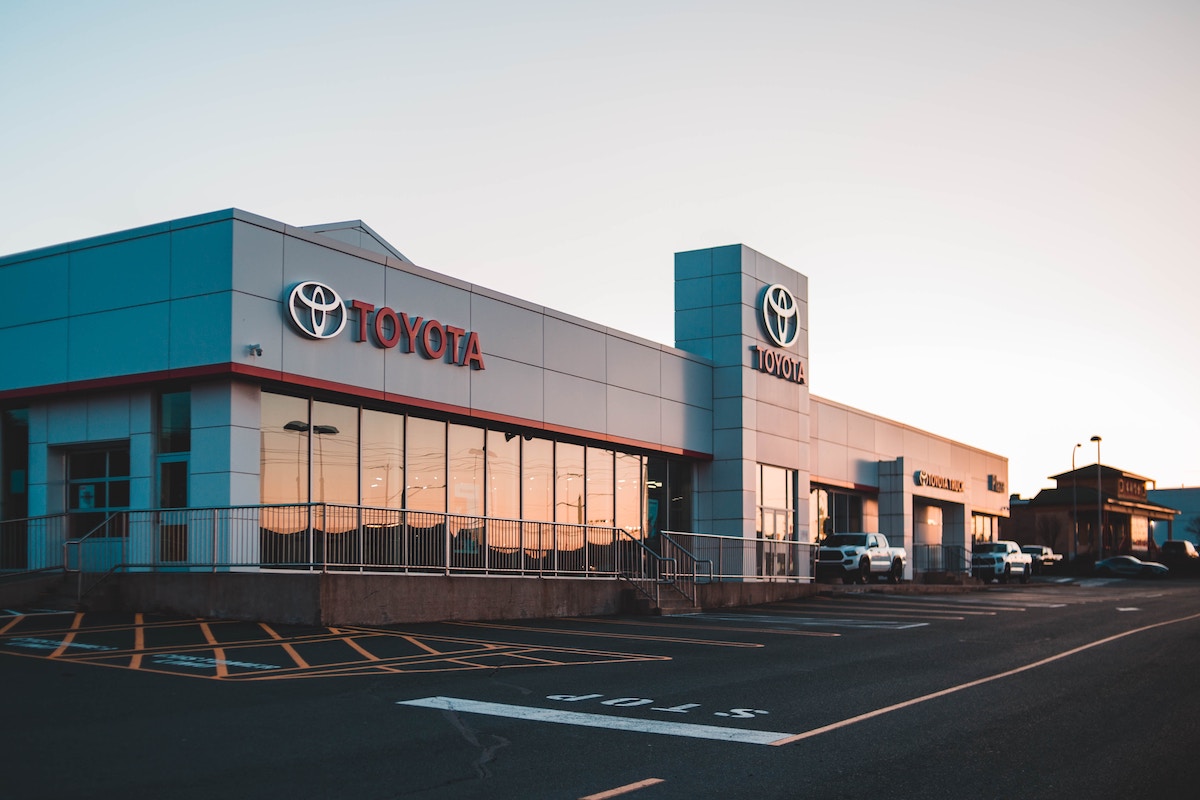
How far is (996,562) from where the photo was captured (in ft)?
180

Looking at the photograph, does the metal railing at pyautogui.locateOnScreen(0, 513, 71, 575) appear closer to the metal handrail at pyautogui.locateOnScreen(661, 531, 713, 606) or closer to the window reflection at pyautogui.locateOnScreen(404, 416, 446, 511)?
the window reflection at pyautogui.locateOnScreen(404, 416, 446, 511)

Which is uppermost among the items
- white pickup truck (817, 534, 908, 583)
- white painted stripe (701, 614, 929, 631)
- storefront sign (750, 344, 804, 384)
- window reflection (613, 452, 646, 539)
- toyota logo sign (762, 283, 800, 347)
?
toyota logo sign (762, 283, 800, 347)

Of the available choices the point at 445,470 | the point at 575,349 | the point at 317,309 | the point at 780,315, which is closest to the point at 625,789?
the point at 317,309

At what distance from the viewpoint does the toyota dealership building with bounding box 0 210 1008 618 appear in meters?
22.0

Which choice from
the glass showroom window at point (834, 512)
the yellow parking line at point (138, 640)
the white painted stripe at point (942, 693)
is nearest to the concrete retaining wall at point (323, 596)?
the yellow parking line at point (138, 640)

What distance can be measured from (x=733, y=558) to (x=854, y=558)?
873cm

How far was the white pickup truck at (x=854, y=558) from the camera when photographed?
40.6 m

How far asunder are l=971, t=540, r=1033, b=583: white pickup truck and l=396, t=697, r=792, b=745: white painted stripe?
46971mm

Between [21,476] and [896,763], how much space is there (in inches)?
883

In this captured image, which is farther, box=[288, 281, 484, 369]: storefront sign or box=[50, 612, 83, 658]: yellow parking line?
box=[288, 281, 484, 369]: storefront sign

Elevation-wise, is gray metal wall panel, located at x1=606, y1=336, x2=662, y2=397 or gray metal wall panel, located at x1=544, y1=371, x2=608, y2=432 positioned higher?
gray metal wall panel, located at x1=606, y1=336, x2=662, y2=397

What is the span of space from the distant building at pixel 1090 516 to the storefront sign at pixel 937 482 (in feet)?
145

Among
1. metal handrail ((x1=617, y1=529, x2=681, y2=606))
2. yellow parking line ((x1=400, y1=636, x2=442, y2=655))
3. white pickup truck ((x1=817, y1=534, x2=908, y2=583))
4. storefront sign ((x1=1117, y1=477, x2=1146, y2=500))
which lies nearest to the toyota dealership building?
metal handrail ((x1=617, y1=529, x2=681, y2=606))

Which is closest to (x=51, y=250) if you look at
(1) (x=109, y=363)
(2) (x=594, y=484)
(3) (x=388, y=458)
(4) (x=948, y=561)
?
(1) (x=109, y=363)
